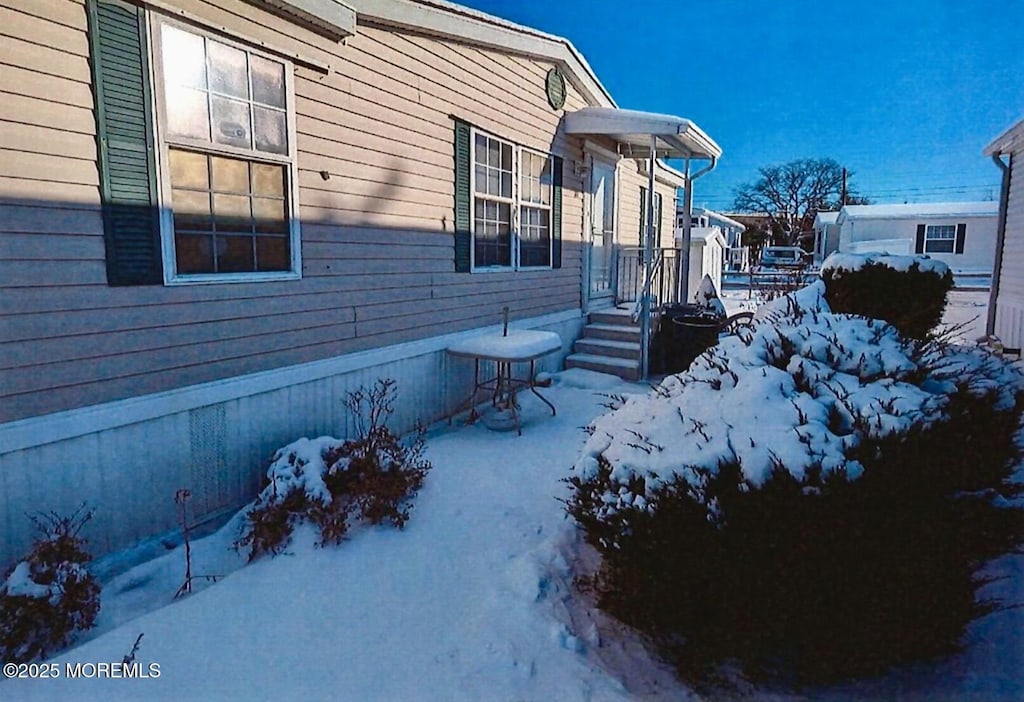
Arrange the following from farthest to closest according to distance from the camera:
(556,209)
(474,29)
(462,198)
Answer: (556,209) < (462,198) < (474,29)

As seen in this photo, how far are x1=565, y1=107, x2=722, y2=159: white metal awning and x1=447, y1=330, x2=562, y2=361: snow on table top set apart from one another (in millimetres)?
3190

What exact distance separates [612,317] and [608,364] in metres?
1.12

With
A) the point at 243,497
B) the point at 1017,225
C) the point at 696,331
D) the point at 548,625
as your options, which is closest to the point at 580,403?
the point at 696,331

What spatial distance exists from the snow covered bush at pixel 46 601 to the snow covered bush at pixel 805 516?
2.29 m

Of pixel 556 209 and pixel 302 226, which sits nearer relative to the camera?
pixel 302 226

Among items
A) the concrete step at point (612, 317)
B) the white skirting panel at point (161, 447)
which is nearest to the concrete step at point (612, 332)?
the concrete step at point (612, 317)

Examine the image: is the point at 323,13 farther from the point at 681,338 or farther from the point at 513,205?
the point at 681,338

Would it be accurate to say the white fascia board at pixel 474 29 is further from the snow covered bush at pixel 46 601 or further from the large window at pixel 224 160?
the snow covered bush at pixel 46 601

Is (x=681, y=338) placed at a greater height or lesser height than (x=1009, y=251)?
lesser

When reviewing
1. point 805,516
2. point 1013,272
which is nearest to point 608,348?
point 805,516

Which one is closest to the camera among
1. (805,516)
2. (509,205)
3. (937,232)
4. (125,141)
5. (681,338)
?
(805,516)

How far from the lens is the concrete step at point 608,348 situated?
25.8ft

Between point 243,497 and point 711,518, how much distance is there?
3.21m

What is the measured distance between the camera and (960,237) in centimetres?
2473
